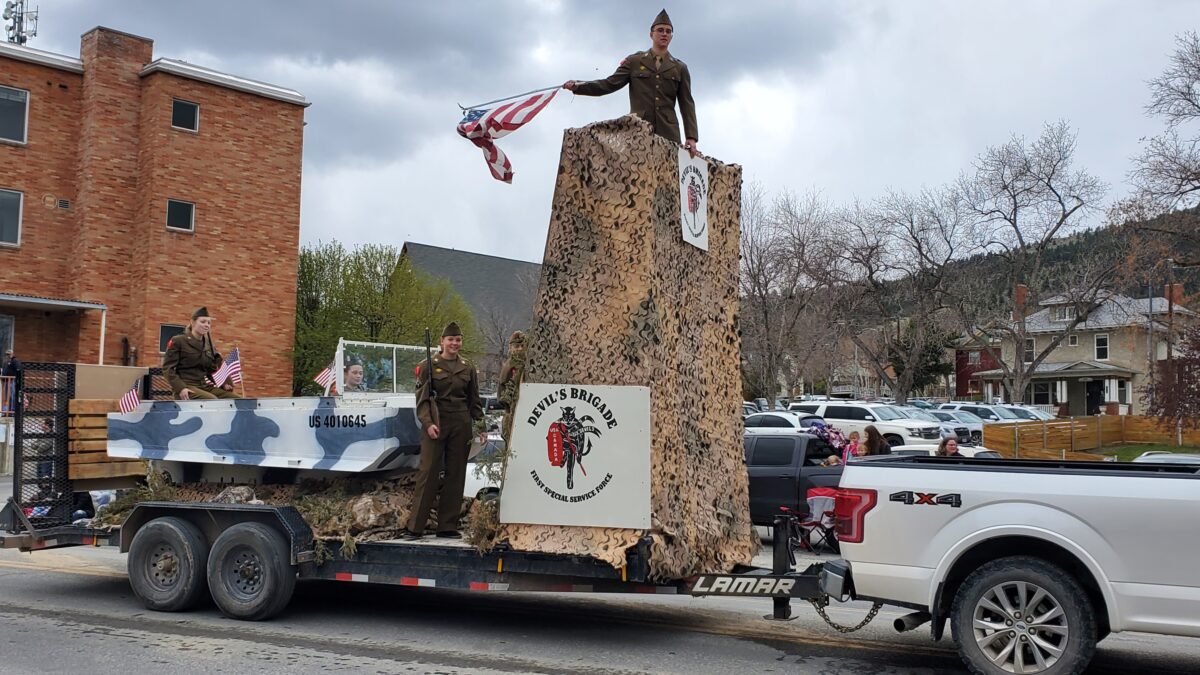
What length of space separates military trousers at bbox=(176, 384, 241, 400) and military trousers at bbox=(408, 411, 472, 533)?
2.66 m

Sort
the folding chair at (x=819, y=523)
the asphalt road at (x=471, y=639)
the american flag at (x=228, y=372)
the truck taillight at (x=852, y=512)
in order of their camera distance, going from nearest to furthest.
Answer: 1. the truck taillight at (x=852, y=512)
2. the asphalt road at (x=471, y=639)
3. the folding chair at (x=819, y=523)
4. the american flag at (x=228, y=372)

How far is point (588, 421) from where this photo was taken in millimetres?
7445

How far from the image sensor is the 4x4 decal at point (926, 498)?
632 cm

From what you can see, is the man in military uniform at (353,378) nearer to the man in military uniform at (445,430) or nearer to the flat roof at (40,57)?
the man in military uniform at (445,430)

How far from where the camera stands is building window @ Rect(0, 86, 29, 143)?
1087 inches

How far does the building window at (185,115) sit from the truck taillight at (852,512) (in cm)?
2663

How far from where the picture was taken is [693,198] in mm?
8156

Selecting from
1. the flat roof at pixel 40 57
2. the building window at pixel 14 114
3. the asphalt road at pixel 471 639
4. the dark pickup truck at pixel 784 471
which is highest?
the flat roof at pixel 40 57

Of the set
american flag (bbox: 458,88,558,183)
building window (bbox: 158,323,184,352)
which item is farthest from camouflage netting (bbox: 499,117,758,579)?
building window (bbox: 158,323,184,352)

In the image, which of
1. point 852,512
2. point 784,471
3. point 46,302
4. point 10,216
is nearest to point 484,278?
point 10,216

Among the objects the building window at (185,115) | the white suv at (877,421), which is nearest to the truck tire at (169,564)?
the white suv at (877,421)

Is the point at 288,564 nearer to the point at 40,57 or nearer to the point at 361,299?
the point at 40,57

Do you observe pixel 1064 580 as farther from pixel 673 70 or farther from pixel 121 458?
pixel 121 458

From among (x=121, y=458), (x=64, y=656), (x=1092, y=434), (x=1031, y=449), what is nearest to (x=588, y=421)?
(x=64, y=656)
